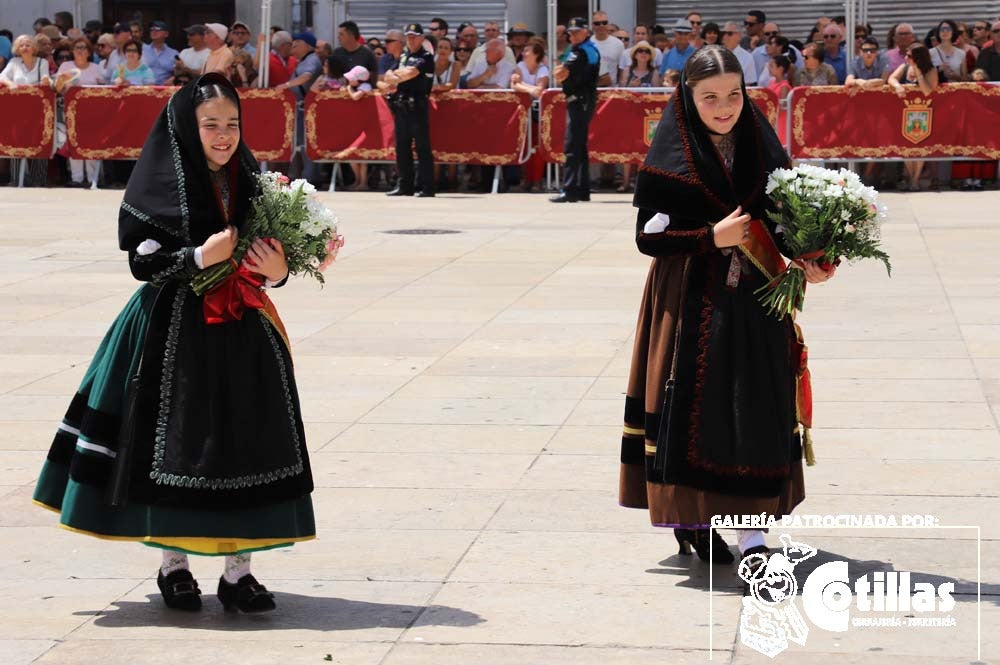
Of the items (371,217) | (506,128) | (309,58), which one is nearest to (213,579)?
(371,217)

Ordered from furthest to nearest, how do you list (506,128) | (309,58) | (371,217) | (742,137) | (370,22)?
(370,22), (309,58), (506,128), (371,217), (742,137)

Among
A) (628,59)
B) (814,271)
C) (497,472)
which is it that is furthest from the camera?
(628,59)

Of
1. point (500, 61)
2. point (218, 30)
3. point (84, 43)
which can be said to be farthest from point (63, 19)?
point (500, 61)

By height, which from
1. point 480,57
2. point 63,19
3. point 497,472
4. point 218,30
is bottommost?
point 497,472

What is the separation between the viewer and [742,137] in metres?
Answer: 5.88

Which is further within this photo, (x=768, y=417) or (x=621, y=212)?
(x=621, y=212)

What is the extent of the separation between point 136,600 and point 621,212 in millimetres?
12873

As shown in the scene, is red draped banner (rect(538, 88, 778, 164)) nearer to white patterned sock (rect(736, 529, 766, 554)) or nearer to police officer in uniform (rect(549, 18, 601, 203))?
police officer in uniform (rect(549, 18, 601, 203))

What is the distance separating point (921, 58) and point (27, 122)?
35.8 feet

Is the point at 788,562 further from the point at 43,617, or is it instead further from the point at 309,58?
the point at 309,58

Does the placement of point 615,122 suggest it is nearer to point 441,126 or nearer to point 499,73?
point 499,73

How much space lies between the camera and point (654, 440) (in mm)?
5836

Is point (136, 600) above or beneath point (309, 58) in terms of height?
beneath

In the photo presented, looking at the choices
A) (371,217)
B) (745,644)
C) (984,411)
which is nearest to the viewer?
(745,644)
